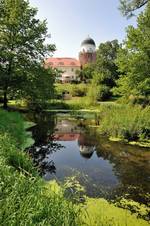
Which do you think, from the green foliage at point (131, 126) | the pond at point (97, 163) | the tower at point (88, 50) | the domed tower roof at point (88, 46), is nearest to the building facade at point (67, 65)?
the tower at point (88, 50)

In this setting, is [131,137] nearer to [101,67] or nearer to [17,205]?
[17,205]

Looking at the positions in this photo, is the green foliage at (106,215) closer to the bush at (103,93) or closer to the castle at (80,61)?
the bush at (103,93)

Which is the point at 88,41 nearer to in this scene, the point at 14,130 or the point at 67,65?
the point at 67,65

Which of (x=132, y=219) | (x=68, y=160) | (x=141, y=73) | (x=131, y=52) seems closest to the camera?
(x=132, y=219)

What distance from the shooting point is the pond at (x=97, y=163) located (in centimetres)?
1012

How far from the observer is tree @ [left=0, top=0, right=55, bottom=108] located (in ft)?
104

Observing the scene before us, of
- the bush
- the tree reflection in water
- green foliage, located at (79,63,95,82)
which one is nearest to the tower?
green foliage, located at (79,63,95,82)

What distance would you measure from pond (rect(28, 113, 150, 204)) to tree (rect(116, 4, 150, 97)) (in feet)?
34.4

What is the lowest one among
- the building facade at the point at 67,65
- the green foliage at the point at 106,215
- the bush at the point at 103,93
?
the green foliage at the point at 106,215

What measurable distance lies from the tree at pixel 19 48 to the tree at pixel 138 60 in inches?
294

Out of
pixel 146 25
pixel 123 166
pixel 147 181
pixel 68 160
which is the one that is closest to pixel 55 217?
pixel 147 181

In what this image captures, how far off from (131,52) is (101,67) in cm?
3689

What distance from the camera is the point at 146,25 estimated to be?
3103 centimetres

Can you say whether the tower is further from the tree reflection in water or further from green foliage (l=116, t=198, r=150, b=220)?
green foliage (l=116, t=198, r=150, b=220)
